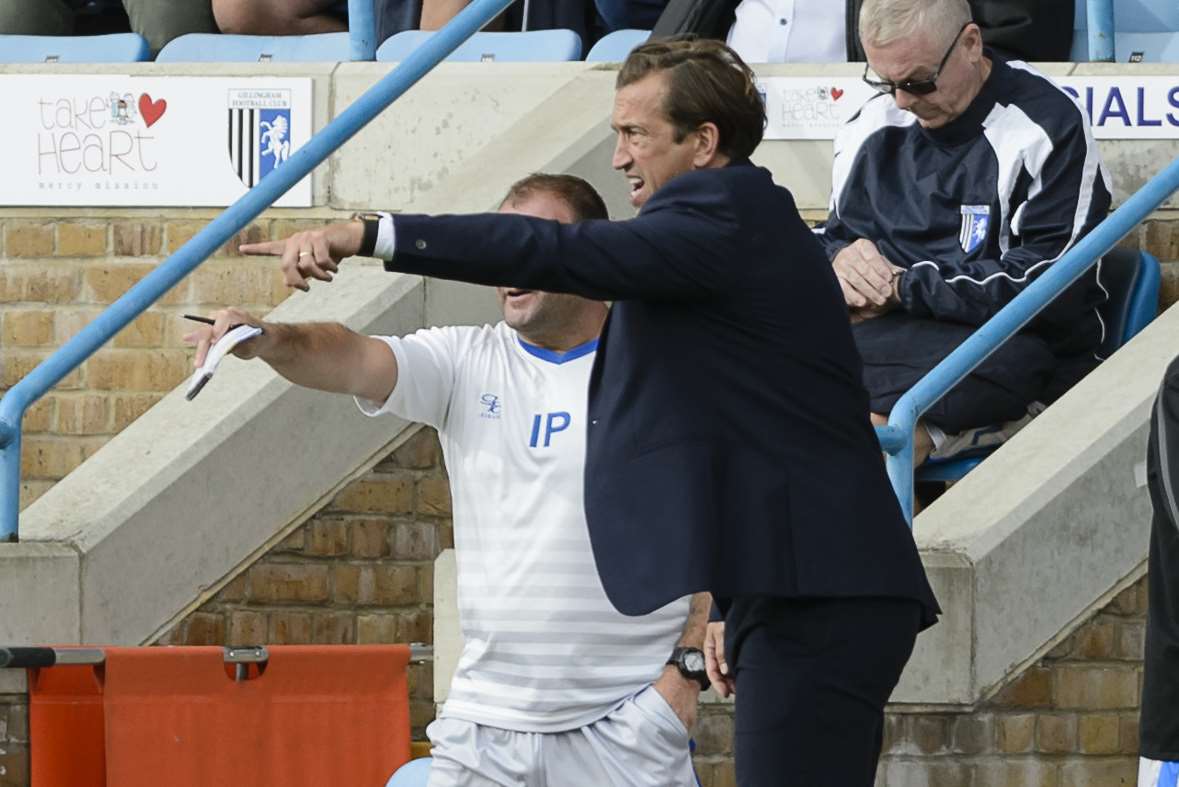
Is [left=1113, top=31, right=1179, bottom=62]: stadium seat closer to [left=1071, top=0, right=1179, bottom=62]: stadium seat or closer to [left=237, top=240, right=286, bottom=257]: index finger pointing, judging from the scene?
[left=1071, top=0, right=1179, bottom=62]: stadium seat

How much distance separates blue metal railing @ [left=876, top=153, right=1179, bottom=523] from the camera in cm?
496

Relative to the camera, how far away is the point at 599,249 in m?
3.21

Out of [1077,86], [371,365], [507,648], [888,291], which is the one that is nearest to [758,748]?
[507,648]

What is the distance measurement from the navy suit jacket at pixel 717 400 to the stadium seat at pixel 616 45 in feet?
11.1

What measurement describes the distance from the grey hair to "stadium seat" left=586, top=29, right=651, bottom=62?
1337 mm

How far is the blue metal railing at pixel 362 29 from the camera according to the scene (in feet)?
22.2

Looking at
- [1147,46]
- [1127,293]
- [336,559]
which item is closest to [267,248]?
[336,559]

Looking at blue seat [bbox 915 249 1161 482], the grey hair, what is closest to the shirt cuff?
the grey hair

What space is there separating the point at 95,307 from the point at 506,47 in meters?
1.43

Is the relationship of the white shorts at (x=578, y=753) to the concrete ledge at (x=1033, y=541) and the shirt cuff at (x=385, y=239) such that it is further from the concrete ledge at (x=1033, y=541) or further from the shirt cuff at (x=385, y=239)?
the concrete ledge at (x=1033, y=541)

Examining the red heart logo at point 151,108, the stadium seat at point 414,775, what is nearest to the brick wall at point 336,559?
the red heart logo at point 151,108

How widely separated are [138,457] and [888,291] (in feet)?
5.97

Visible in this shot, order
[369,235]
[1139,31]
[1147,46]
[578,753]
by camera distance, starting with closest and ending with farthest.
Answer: [369,235] → [578,753] → [1147,46] → [1139,31]

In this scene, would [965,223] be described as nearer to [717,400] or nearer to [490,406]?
[490,406]
